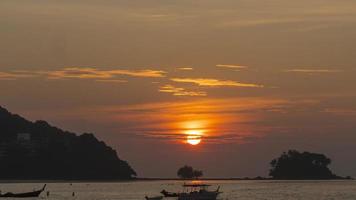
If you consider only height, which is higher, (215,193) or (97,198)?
(97,198)

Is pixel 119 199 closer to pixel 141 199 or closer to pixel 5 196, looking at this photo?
pixel 141 199

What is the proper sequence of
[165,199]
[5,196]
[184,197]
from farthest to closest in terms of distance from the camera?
[165,199] < [5,196] < [184,197]

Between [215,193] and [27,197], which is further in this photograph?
[27,197]

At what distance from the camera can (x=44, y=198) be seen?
175 metres

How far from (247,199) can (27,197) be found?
42.3 meters

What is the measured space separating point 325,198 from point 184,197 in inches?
1603

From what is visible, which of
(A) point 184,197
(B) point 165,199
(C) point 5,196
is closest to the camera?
(A) point 184,197

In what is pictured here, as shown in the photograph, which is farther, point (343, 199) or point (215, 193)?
point (343, 199)

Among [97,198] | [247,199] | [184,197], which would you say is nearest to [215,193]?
[184,197]

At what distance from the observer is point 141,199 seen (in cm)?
17600

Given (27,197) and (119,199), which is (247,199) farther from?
(27,197)

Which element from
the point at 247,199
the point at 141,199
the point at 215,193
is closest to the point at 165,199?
the point at 141,199

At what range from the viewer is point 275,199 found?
550 ft

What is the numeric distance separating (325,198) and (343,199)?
6.59 m
